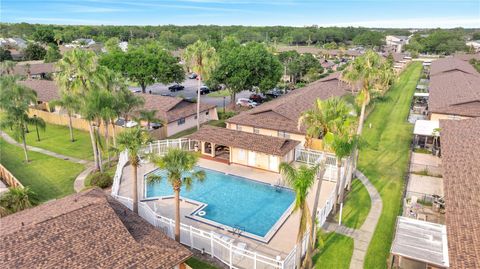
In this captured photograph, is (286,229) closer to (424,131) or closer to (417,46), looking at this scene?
(424,131)

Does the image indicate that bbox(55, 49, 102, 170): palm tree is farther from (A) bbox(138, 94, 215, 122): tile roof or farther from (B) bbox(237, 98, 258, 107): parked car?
(B) bbox(237, 98, 258, 107): parked car

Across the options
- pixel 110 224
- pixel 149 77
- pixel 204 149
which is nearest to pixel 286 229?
pixel 110 224

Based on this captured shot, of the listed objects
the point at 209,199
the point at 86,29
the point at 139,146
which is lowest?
the point at 209,199

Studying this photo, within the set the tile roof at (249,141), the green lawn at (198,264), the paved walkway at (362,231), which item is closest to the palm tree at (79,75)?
the tile roof at (249,141)

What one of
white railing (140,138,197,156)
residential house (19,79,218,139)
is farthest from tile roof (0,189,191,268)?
residential house (19,79,218,139)

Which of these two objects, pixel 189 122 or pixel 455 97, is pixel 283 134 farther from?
pixel 455 97

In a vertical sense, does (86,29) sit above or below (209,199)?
above

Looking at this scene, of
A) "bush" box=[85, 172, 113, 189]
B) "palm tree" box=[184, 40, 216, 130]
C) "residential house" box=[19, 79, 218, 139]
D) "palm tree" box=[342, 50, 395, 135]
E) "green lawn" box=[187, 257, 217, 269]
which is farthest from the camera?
"residential house" box=[19, 79, 218, 139]

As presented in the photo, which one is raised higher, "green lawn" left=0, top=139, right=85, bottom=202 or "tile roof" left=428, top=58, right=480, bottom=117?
"tile roof" left=428, top=58, right=480, bottom=117
